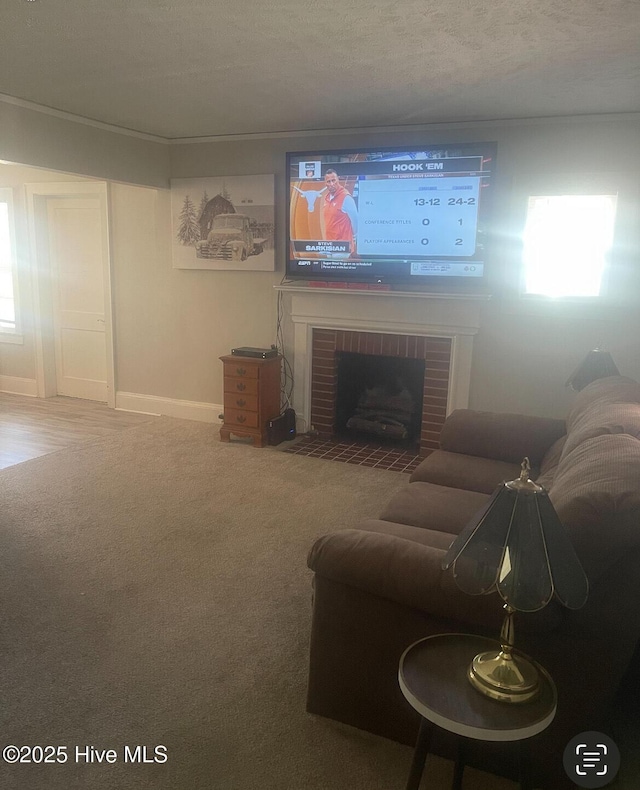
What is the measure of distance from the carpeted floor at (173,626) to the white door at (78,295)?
2102mm

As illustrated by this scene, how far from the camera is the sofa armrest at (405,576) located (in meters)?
1.67

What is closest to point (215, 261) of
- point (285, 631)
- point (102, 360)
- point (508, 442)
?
point (102, 360)

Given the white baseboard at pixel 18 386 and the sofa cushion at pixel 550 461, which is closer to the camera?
the sofa cushion at pixel 550 461

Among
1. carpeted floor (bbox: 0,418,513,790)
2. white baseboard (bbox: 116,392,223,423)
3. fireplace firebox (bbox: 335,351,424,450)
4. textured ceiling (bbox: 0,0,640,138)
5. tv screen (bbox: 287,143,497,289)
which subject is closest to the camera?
carpeted floor (bbox: 0,418,513,790)

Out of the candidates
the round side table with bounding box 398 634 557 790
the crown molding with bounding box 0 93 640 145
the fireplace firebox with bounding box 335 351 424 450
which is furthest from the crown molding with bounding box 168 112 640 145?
the round side table with bounding box 398 634 557 790

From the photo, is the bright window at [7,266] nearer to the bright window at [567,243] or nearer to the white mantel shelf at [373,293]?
the white mantel shelf at [373,293]

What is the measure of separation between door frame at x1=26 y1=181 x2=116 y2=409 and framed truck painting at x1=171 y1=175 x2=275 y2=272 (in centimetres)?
82

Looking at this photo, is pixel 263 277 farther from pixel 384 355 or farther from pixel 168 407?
pixel 168 407

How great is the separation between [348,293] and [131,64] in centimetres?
219

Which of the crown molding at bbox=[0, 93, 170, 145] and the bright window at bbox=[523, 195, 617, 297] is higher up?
the crown molding at bbox=[0, 93, 170, 145]

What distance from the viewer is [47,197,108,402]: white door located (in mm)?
6059

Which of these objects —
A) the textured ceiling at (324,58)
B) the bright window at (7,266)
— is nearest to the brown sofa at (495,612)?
the textured ceiling at (324,58)

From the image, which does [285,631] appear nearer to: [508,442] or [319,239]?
[508,442]

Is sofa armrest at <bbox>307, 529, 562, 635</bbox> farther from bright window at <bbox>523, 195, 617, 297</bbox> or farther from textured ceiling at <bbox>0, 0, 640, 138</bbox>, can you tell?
bright window at <bbox>523, 195, 617, 297</bbox>
